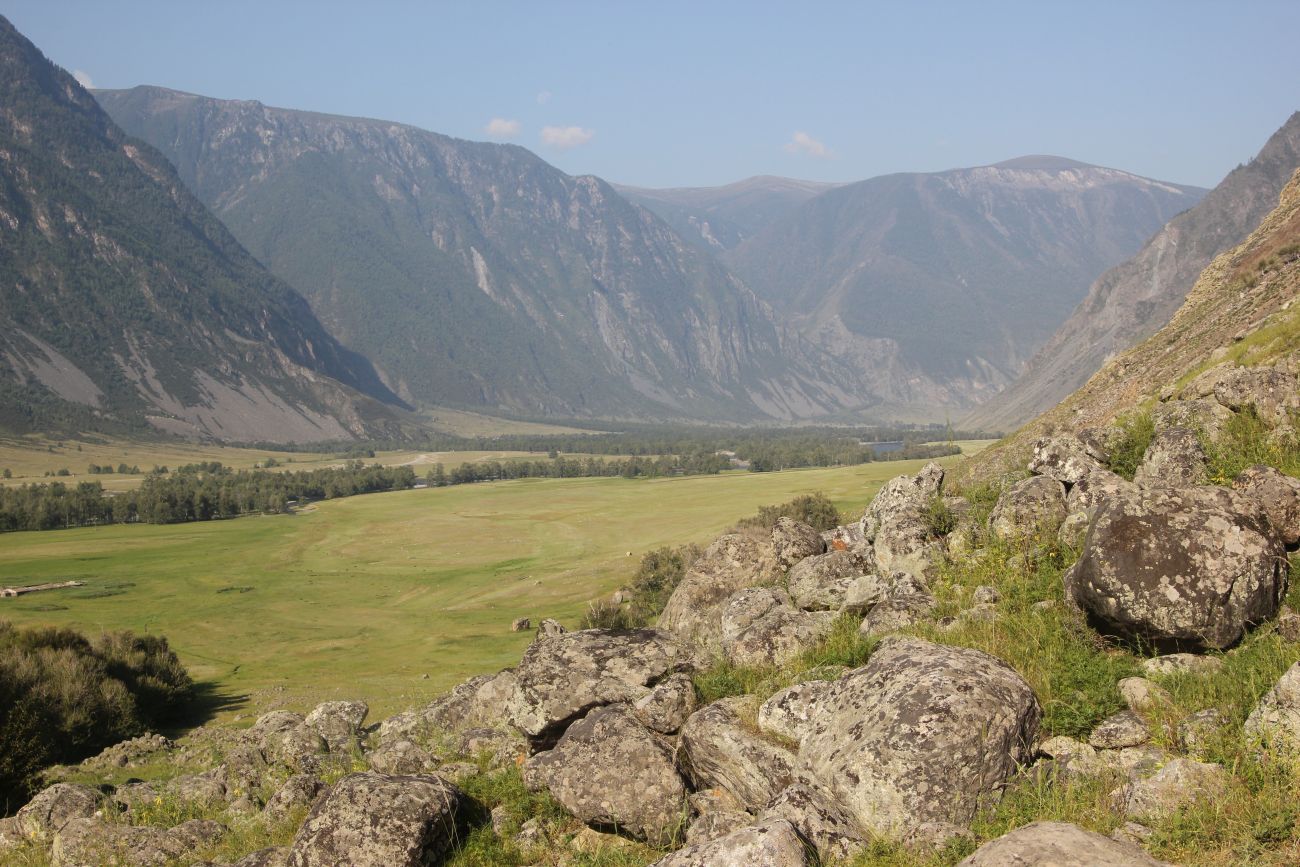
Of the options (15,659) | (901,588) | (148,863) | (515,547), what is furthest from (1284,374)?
(515,547)

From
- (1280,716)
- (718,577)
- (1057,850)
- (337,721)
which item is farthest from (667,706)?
(337,721)

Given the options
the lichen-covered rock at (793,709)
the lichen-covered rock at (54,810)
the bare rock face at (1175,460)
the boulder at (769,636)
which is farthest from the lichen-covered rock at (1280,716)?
the lichen-covered rock at (54,810)

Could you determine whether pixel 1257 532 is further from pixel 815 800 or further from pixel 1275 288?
pixel 1275 288

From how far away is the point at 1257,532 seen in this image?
37.4 ft

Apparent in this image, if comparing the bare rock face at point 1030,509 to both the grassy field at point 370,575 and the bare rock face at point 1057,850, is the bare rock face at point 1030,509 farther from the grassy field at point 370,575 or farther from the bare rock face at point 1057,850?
the grassy field at point 370,575

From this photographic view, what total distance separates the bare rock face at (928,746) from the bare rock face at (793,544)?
941 centimetres

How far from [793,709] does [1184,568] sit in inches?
200

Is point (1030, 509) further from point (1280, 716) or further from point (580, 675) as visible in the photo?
point (580, 675)

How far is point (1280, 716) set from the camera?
8.91m

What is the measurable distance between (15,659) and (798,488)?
90640 millimetres

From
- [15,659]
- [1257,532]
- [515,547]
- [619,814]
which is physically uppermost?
[1257,532]

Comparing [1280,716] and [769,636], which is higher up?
[1280,716]

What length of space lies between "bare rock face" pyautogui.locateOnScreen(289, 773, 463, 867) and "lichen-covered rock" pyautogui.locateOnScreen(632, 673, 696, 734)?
2963mm

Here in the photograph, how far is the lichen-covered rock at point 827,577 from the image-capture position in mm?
16453
